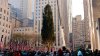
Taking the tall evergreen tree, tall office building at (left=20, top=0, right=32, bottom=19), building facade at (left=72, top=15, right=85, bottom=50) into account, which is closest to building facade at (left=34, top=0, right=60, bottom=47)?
building facade at (left=72, top=15, right=85, bottom=50)

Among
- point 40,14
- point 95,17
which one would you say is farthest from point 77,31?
point 95,17

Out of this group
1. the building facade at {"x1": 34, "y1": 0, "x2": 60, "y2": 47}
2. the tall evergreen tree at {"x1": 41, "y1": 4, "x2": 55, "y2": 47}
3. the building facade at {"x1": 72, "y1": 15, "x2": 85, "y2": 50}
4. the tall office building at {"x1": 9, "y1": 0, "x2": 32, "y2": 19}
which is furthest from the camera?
the tall office building at {"x1": 9, "y1": 0, "x2": 32, "y2": 19}

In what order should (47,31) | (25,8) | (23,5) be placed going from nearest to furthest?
1. (47,31)
2. (23,5)
3. (25,8)

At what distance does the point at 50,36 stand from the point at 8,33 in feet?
126

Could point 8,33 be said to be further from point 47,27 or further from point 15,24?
point 15,24

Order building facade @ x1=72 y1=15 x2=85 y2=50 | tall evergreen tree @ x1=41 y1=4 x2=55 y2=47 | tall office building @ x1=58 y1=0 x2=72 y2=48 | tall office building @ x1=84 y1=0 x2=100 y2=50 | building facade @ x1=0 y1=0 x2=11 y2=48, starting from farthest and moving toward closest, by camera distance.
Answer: building facade @ x1=72 y1=15 x2=85 y2=50, tall office building @ x1=58 y1=0 x2=72 y2=48, building facade @ x1=0 y1=0 x2=11 y2=48, tall evergreen tree @ x1=41 y1=4 x2=55 y2=47, tall office building @ x1=84 y1=0 x2=100 y2=50

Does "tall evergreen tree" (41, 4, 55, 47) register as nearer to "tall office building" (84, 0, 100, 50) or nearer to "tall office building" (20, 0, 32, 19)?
"tall office building" (84, 0, 100, 50)

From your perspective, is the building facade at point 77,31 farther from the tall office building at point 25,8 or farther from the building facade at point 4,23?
the building facade at point 4,23

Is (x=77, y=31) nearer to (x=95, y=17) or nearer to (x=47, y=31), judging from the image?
(x=47, y=31)

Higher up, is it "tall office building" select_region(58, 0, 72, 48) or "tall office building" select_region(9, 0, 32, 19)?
"tall office building" select_region(9, 0, 32, 19)

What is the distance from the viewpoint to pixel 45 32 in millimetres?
42188

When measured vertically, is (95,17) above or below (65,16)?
below

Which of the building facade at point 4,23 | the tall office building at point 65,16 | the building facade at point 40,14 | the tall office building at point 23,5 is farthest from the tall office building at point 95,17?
the tall office building at point 23,5

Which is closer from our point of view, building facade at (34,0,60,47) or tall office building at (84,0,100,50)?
tall office building at (84,0,100,50)
